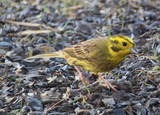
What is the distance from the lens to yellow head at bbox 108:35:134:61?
4160 millimetres

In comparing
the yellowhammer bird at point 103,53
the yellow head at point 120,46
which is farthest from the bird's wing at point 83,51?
the yellow head at point 120,46

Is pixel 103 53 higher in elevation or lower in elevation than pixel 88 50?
lower

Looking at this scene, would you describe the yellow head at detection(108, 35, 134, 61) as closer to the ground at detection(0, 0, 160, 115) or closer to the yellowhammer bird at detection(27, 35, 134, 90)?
the yellowhammer bird at detection(27, 35, 134, 90)

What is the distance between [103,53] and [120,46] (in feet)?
0.84

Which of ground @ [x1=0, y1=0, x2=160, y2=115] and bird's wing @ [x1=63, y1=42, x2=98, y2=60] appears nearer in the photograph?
ground @ [x1=0, y1=0, x2=160, y2=115]

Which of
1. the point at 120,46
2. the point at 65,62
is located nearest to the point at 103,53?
the point at 120,46

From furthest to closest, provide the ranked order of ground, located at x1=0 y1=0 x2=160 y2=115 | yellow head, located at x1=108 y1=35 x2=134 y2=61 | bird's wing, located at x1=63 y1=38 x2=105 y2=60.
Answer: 1. bird's wing, located at x1=63 y1=38 x2=105 y2=60
2. yellow head, located at x1=108 y1=35 x2=134 y2=61
3. ground, located at x1=0 y1=0 x2=160 y2=115

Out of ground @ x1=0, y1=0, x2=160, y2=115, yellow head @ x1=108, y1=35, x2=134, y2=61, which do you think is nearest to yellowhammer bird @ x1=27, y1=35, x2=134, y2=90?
yellow head @ x1=108, y1=35, x2=134, y2=61

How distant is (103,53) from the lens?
14.2 feet

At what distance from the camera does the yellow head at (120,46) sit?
4160 mm

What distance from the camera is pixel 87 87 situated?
14.1 feet

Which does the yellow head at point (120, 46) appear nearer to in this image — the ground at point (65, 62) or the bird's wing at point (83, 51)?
the bird's wing at point (83, 51)

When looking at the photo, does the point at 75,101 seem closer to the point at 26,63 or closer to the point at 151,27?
the point at 26,63

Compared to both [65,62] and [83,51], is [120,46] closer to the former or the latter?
[83,51]
